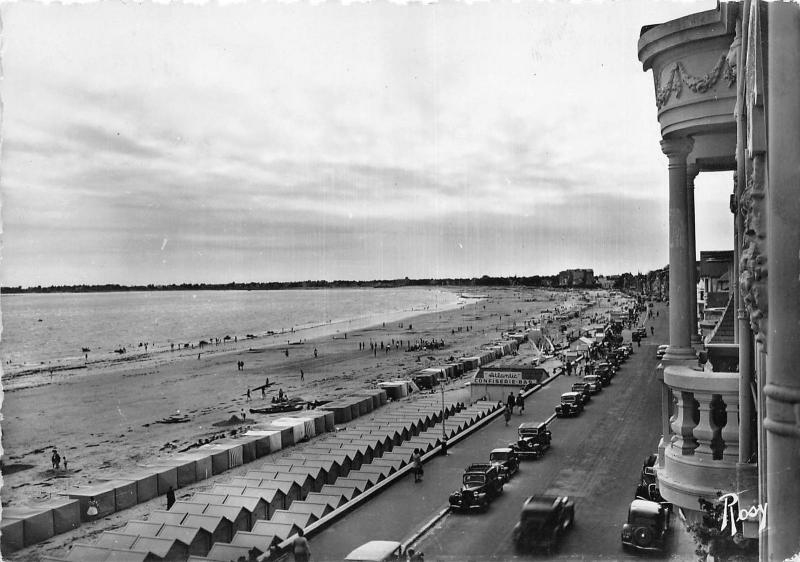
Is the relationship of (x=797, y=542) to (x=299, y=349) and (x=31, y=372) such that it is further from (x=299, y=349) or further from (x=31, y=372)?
(x=299, y=349)

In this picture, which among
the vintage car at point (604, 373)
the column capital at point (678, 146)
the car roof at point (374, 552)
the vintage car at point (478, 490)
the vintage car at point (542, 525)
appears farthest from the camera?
the vintage car at point (604, 373)

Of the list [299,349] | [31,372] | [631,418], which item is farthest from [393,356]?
[631,418]

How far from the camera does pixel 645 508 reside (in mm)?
14742

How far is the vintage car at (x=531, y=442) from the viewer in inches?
907

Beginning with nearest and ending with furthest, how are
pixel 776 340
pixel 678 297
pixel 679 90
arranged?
pixel 776 340 → pixel 679 90 → pixel 678 297

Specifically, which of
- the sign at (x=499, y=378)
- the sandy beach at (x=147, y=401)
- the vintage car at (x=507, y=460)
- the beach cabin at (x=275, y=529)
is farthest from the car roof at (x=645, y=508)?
the sign at (x=499, y=378)

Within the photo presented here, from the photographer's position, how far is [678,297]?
8328 millimetres

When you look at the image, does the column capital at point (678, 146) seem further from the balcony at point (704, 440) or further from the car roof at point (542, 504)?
the car roof at point (542, 504)

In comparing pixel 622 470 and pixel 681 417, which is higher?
pixel 681 417

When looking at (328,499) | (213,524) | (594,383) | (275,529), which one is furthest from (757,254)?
(594,383)

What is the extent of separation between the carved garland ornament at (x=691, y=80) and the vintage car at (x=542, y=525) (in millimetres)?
10492

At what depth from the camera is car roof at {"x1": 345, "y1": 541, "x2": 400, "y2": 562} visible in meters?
12.2

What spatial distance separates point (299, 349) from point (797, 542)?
277 feet

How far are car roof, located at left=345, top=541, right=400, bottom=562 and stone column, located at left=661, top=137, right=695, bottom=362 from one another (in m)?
6.73
